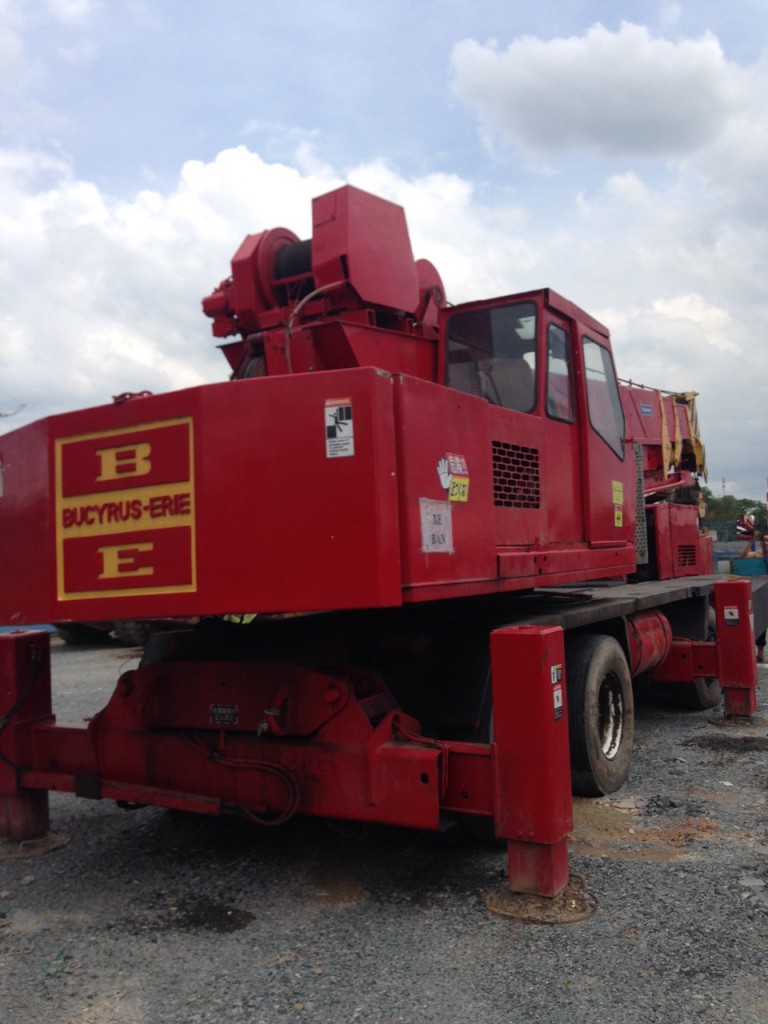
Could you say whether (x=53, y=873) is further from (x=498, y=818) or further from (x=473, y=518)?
(x=473, y=518)

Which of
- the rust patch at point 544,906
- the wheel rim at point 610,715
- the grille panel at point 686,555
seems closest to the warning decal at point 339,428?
the rust patch at point 544,906

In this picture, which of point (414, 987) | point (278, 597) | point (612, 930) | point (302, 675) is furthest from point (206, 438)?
point (612, 930)

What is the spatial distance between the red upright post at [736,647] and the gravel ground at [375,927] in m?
2.30

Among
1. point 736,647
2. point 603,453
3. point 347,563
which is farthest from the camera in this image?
point 736,647

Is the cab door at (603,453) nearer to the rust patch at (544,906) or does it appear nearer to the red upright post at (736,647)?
the red upright post at (736,647)

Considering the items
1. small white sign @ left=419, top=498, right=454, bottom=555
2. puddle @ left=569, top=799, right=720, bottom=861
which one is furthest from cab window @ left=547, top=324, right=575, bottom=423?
puddle @ left=569, top=799, right=720, bottom=861

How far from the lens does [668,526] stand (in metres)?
8.91

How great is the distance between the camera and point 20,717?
4.68 metres

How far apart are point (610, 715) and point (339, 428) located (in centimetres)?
314

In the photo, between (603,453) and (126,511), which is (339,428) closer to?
(126,511)

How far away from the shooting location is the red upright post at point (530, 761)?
3523 millimetres

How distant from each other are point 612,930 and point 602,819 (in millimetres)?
1450

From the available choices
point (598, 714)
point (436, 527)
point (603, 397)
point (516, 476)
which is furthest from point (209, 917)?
point (603, 397)

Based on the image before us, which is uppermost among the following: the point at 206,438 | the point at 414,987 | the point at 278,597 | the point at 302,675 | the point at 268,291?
the point at 268,291
